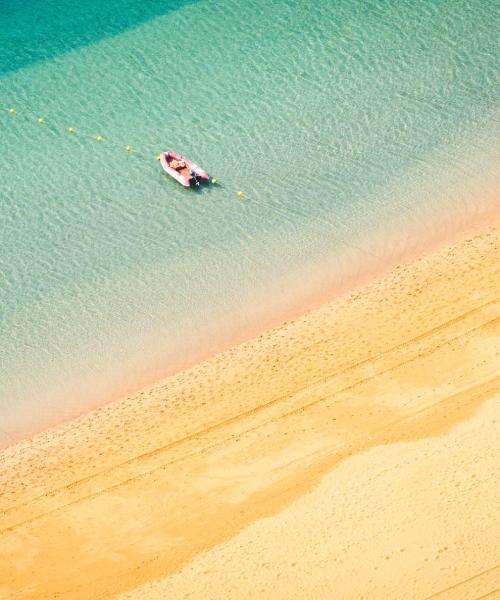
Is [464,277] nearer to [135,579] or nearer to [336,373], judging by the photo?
[336,373]

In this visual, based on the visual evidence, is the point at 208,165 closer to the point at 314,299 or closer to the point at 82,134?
the point at 82,134

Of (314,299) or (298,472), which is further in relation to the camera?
(314,299)

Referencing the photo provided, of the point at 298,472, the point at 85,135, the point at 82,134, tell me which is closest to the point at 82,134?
the point at 82,134

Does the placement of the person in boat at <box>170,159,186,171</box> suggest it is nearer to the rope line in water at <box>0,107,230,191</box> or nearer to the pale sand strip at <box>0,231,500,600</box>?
the rope line in water at <box>0,107,230,191</box>

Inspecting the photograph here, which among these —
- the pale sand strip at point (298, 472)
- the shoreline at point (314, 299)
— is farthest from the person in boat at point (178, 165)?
the pale sand strip at point (298, 472)

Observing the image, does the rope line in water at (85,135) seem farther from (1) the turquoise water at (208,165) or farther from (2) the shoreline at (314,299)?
(2) the shoreline at (314,299)

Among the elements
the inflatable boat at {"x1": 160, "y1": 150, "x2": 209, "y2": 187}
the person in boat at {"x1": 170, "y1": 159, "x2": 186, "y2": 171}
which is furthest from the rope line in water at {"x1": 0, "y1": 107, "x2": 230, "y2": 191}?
the person in boat at {"x1": 170, "y1": 159, "x2": 186, "y2": 171}
